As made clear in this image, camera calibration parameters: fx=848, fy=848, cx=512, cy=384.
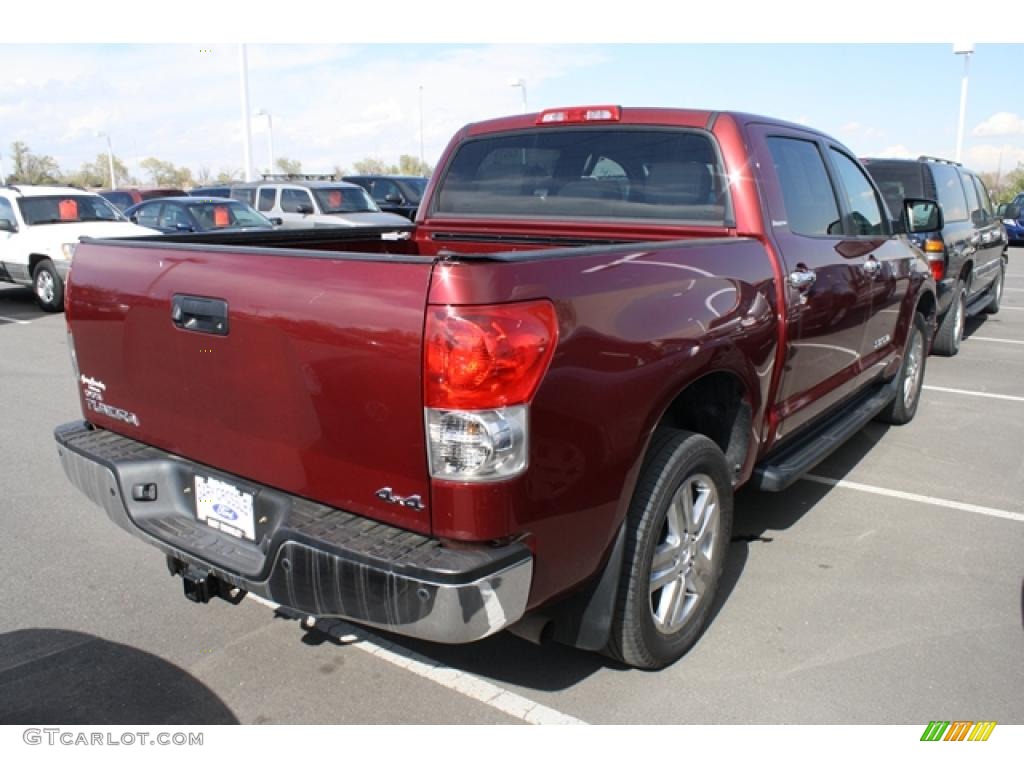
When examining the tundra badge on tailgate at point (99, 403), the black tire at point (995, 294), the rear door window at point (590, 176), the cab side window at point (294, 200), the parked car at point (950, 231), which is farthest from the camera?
the cab side window at point (294, 200)

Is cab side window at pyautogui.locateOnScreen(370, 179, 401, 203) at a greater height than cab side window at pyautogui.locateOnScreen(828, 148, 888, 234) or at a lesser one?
greater

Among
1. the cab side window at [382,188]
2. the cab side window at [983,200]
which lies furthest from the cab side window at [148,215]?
the cab side window at [983,200]

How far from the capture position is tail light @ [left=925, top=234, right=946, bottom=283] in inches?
297

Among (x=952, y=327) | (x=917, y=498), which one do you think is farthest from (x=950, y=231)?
(x=917, y=498)

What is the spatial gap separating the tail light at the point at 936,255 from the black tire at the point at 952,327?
771 millimetres

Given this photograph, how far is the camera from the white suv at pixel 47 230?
11953 mm

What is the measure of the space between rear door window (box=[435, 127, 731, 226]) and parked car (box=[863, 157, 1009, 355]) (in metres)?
4.54

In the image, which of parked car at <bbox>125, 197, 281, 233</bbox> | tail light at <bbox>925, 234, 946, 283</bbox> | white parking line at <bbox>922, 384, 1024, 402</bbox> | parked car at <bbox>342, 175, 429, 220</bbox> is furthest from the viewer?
parked car at <bbox>342, 175, 429, 220</bbox>

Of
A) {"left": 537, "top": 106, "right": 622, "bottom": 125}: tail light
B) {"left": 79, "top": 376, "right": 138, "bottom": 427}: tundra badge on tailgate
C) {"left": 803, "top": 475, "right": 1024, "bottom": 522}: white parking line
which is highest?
{"left": 537, "top": 106, "right": 622, "bottom": 125}: tail light

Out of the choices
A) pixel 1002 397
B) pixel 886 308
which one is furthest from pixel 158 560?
pixel 1002 397

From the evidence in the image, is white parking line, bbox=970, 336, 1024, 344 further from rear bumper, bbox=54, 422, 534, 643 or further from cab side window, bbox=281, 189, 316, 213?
cab side window, bbox=281, 189, 316, 213

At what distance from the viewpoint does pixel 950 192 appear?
888cm

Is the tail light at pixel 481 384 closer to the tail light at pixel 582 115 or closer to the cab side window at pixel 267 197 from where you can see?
the tail light at pixel 582 115

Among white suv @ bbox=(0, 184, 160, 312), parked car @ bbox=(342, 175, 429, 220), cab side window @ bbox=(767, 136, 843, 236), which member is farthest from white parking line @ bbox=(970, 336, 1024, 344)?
parked car @ bbox=(342, 175, 429, 220)
